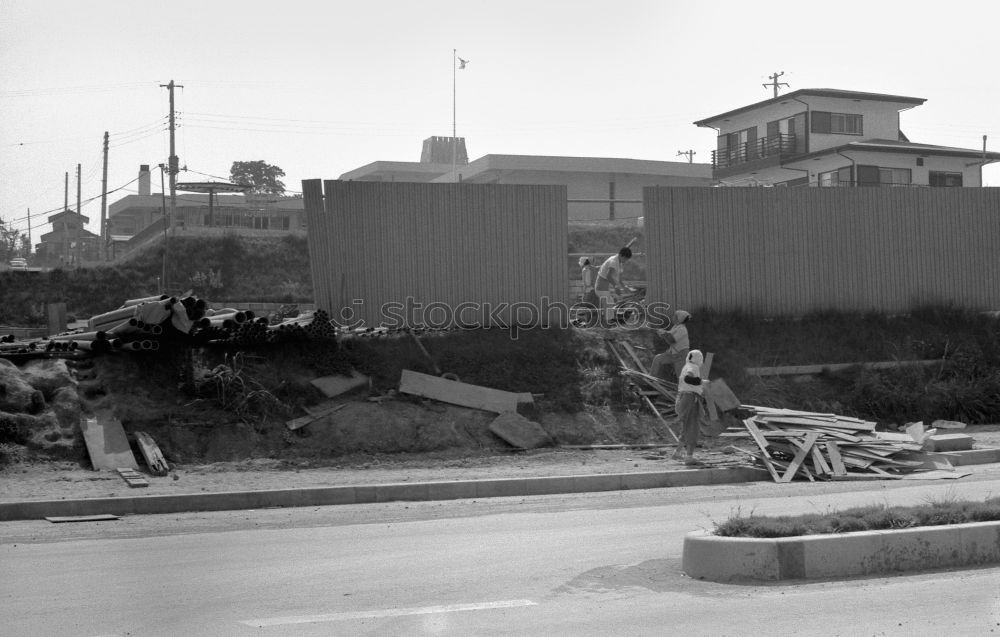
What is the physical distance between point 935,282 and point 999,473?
8995 mm

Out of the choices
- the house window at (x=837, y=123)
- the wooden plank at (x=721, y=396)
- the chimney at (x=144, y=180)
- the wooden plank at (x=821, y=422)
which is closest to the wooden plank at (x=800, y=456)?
the wooden plank at (x=821, y=422)

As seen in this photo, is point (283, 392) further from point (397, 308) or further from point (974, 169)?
point (974, 169)

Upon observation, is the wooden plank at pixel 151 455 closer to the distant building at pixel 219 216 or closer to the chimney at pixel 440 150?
the distant building at pixel 219 216

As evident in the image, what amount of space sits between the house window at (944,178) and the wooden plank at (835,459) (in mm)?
32333

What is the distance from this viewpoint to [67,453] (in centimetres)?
1387

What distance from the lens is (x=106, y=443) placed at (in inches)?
554

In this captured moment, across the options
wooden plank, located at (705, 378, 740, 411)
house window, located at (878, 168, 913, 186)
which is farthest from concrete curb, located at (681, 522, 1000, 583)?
house window, located at (878, 168, 913, 186)

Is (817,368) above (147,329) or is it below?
below

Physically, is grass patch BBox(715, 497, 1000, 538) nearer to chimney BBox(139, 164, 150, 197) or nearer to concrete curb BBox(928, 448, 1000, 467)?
concrete curb BBox(928, 448, 1000, 467)

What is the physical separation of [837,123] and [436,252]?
30700 millimetres

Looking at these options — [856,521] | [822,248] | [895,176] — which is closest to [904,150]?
[895,176]

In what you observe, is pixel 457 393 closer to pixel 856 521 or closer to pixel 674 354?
pixel 674 354

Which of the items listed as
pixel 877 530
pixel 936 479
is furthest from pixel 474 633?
pixel 936 479

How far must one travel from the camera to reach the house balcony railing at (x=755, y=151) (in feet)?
147
